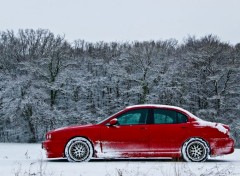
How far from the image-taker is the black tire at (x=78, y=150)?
38.8ft

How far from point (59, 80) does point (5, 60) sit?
694 centimetres

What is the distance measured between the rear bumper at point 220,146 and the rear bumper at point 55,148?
393 cm

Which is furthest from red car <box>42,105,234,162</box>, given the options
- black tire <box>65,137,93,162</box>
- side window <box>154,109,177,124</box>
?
side window <box>154,109,177,124</box>

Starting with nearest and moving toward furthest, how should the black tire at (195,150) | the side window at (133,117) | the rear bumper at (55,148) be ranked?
the black tire at (195,150)
the rear bumper at (55,148)
the side window at (133,117)

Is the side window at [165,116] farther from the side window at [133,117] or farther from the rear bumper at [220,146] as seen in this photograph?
the rear bumper at [220,146]

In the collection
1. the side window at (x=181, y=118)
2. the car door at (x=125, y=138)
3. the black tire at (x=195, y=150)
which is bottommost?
the black tire at (x=195, y=150)

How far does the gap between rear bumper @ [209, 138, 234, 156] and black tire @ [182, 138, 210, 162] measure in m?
0.16

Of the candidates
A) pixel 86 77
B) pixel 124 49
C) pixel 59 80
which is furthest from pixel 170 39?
pixel 59 80

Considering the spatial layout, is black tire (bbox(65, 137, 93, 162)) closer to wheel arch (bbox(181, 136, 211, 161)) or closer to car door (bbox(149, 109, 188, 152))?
car door (bbox(149, 109, 188, 152))

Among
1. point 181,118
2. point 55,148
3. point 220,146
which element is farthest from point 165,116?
point 55,148

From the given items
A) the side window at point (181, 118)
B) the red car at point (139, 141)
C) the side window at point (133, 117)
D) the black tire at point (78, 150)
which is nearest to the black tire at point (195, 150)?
the red car at point (139, 141)

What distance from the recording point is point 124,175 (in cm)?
848

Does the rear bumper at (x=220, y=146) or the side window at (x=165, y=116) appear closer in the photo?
the rear bumper at (x=220, y=146)

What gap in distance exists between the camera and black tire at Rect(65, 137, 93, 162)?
466 inches
